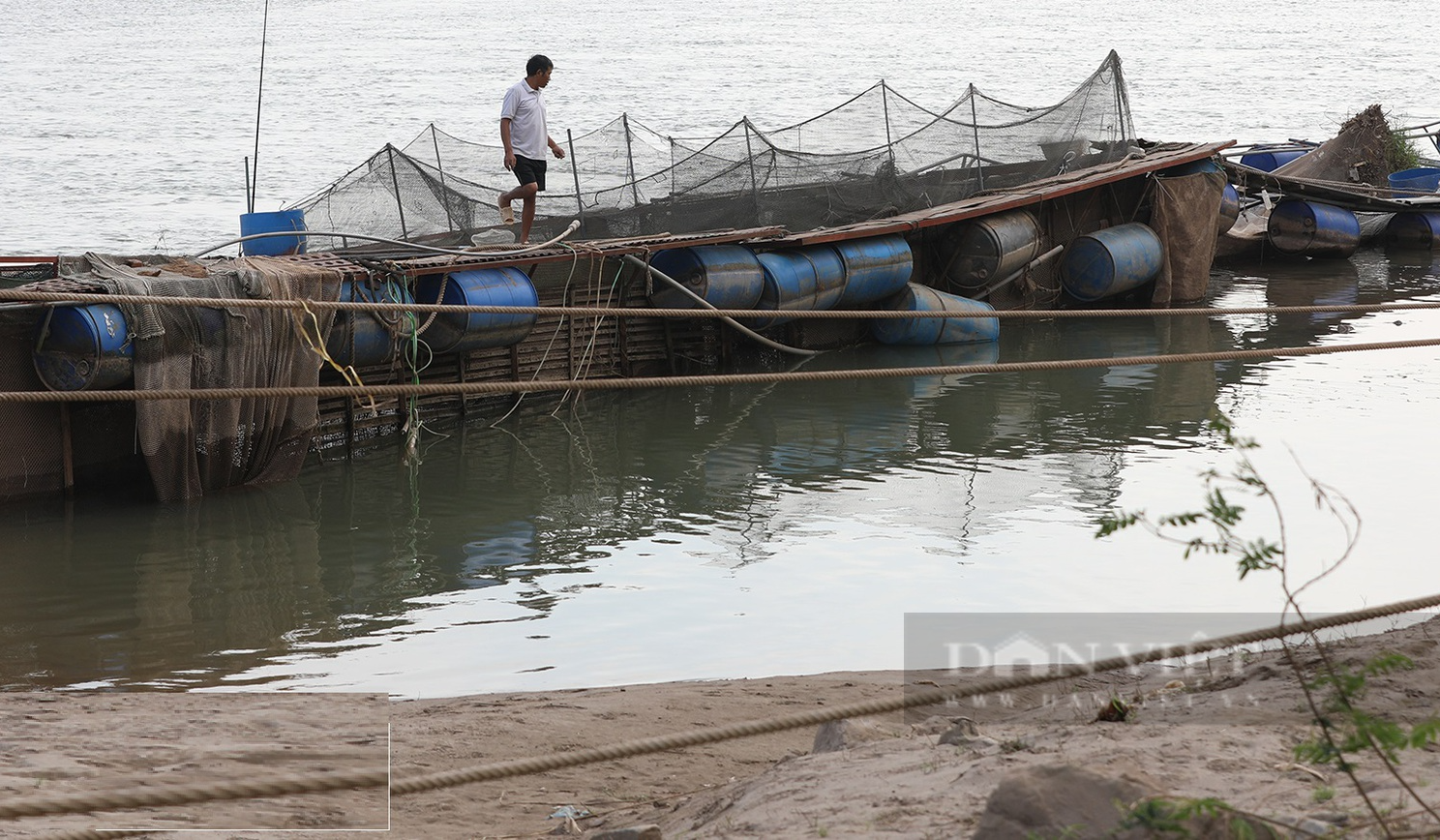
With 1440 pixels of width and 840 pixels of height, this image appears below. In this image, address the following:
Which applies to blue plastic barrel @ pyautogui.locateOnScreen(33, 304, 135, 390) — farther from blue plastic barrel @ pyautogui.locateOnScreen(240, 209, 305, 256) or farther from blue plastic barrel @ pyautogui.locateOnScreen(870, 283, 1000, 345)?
blue plastic barrel @ pyautogui.locateOnScreen(870, 283, 1000, 345)

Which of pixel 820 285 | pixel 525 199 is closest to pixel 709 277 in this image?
pixel 820 285

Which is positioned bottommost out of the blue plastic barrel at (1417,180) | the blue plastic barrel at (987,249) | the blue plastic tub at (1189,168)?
the blue plastic barrel at (987,249)

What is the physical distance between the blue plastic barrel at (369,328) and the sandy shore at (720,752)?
400 centimetres

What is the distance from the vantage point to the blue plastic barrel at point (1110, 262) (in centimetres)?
1438

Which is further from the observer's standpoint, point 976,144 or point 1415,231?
point 1415,231

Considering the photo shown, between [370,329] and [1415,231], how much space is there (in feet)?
54.3

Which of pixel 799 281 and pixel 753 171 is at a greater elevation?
pixel 753 171

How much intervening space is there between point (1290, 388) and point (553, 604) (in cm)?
771

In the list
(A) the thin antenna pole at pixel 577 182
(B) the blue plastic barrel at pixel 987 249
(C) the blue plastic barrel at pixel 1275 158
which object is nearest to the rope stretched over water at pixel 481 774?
(A) the thin antenna pole at pixel 577 182

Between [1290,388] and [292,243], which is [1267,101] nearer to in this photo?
[1290,388]

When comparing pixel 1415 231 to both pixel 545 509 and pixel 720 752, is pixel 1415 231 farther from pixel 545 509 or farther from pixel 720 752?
pixel 720 752

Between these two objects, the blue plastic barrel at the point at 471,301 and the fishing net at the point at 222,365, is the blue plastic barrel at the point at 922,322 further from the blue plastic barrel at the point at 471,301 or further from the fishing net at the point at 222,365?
the fishing net at the point at 222,365

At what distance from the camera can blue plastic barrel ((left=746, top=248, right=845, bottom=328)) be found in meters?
11.6

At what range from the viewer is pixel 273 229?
34.2ft
